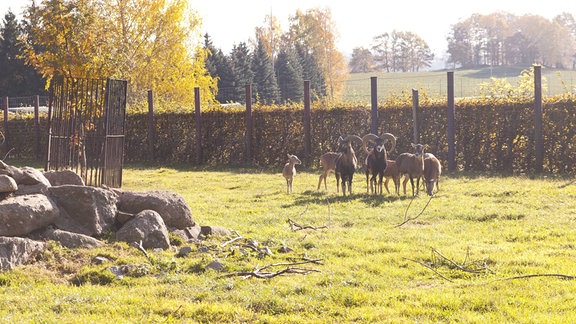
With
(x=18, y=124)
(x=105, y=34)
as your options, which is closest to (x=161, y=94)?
(x=18, y=124)

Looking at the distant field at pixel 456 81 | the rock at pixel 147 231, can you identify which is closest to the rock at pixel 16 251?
the rock at pixel 147 231

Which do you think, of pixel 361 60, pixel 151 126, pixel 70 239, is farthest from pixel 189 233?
pixel 361 60

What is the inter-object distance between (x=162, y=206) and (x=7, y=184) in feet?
6.79

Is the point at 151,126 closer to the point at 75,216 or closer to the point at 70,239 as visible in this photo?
the point at 75,216

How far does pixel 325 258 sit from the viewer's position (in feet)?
26.9

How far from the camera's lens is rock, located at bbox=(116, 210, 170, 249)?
8586 millimetres

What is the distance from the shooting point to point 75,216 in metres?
8.81

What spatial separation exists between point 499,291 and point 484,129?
13163 millimetres

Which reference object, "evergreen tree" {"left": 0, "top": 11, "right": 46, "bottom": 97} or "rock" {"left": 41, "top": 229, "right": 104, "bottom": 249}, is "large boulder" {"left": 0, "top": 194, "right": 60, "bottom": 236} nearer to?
"rock" {"left": 41, "top": 229, "right": 104, "bottom": 249}

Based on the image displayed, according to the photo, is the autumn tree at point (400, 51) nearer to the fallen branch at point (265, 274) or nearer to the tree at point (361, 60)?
the tree at point (361, 60)

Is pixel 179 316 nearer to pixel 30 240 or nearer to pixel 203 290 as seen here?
pixel 203 290

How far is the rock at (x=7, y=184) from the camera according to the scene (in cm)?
853

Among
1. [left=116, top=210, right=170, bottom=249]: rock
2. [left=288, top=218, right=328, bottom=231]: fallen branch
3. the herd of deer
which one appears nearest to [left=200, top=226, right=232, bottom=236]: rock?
[left=116, top=210, right=170, bottom=249]: rock

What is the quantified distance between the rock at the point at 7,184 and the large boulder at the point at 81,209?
18.9 inches
